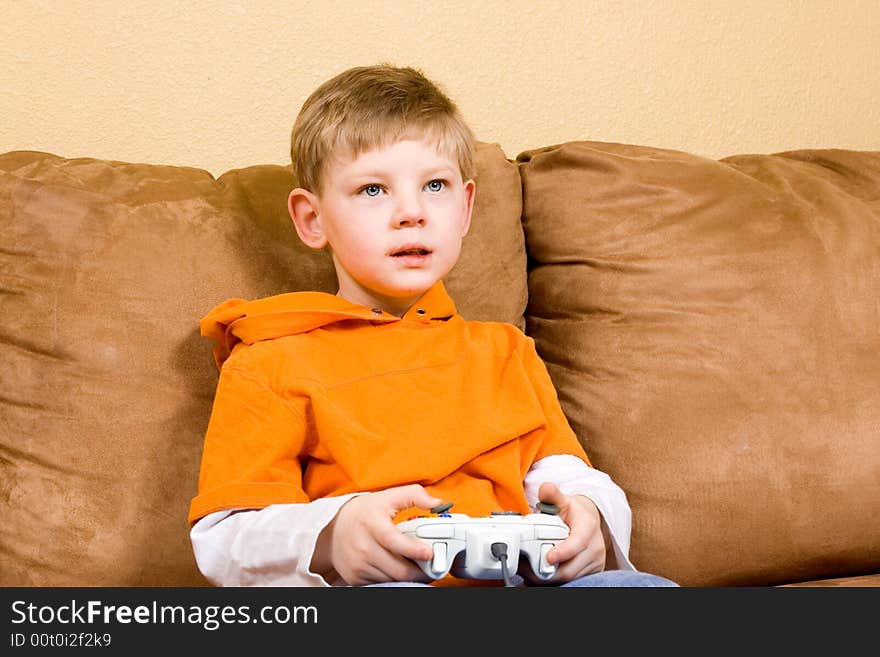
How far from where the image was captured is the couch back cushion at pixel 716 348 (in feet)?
4.31

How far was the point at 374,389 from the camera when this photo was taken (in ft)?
3.60

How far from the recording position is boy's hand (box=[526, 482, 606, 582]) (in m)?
0.93

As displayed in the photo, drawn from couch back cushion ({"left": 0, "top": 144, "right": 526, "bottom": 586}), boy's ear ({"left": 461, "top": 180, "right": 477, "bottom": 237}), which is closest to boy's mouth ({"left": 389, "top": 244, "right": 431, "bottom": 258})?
boy's ear ({"left": 461, "top": 180, "right": 477, "bottom": 237})

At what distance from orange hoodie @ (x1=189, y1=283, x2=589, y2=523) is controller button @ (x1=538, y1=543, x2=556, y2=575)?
0.16 metres

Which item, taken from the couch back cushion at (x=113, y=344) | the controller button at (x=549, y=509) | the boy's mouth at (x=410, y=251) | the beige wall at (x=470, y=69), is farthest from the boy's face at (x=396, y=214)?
the beige wall at (x=470, y=69)

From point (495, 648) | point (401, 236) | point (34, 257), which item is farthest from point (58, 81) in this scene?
point (495, 648)

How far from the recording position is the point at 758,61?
6.31ft

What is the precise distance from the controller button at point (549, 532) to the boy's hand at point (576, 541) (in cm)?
1

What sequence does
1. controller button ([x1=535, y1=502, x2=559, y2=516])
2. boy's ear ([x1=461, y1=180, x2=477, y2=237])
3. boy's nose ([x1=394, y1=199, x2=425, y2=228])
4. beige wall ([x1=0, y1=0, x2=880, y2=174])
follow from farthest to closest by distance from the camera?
beige wall ([x1=0, y1=0, x2=880, y2=174]) → boy's ear ([x1=461, y1=180, x2=477, y2=237]) → boy's nose ([x1=394, y1=199, x2=425, y2=228]) → controller button ([x1=535, y1=502, x2=559, y2=516])

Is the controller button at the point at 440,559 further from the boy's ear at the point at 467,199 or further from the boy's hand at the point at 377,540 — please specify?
the boy's ear at the point at 467,199

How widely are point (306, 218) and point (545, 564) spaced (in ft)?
1.74

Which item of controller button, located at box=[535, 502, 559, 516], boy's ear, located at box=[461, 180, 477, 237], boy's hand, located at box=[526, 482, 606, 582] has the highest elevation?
boy's ear, located at box=[461, 180, 477, 237]

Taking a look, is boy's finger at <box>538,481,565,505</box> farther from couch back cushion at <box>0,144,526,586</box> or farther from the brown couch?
couch back cushion at <box>0,144,526,586</box>

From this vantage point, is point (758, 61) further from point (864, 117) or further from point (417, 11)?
point (417, 11)
